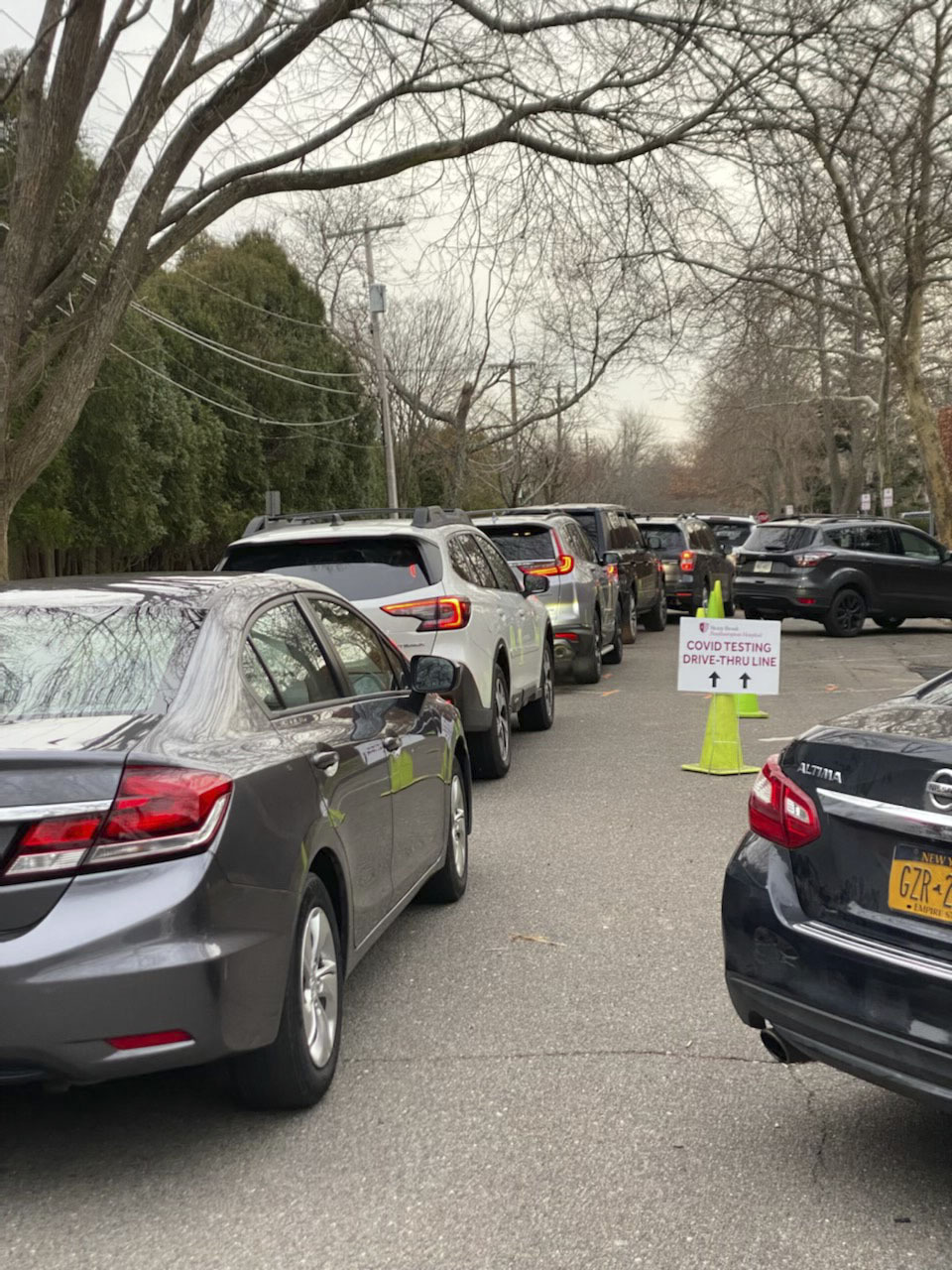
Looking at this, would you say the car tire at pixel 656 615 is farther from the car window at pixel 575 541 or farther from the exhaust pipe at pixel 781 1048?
the exhaust pipe at pixel 781 1048

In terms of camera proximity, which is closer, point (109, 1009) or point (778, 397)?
point (109, 1009)

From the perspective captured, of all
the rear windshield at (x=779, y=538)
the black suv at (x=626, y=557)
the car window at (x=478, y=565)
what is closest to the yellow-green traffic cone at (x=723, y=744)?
the car window at (x=478, y=565)

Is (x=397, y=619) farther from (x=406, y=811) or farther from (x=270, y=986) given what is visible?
(x=270, y=986)

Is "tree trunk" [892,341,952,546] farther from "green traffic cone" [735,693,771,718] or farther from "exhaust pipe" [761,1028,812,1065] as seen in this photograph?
"exhaust pipe" [761,1028,812,1065]

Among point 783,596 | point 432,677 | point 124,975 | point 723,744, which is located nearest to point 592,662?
point 723,744

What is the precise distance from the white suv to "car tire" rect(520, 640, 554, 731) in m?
1.94

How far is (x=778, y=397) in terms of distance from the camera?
5566 cm

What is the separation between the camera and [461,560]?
386 inches

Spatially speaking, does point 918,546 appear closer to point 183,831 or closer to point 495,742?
point 495,742

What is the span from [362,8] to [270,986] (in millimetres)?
13205

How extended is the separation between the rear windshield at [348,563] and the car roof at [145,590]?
3.71 m

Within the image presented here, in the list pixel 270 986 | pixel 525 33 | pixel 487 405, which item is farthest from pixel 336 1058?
pixel 487 405

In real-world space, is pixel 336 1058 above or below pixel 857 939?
below

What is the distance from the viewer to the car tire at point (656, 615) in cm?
2334
